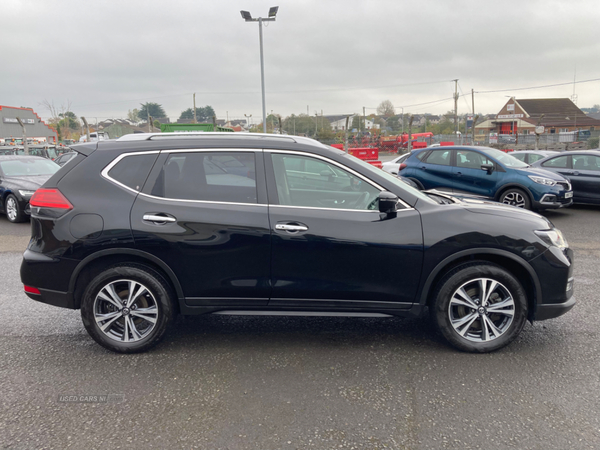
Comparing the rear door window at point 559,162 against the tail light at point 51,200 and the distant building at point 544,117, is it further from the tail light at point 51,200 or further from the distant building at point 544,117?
the distant building at point 544,117

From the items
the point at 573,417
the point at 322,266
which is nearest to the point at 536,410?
the point at 573,417

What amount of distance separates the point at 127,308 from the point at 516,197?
29.9 feet

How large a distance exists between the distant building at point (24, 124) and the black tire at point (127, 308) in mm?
67948

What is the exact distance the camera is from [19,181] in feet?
35.0

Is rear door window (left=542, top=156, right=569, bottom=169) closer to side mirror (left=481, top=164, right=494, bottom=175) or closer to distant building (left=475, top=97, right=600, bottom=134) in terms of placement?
side mirror (left=481, top=164, right=494, bottom=175)

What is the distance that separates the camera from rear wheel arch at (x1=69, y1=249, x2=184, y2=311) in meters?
3.69

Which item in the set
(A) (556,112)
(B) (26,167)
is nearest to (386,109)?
(A) (556,112)

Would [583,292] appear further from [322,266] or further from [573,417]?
[322,266]

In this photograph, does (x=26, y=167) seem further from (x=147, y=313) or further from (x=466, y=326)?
(x=466, y=326)

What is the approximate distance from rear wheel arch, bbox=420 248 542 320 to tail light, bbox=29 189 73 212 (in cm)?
294

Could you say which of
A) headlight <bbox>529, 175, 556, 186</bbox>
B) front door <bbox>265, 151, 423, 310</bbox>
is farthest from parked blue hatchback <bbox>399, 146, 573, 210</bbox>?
front door <bbox>265, 151, 423, 310</bbox>

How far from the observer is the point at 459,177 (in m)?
11.1

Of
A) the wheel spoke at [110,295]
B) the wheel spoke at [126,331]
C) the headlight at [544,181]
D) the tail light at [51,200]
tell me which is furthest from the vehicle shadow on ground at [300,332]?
the headlight at [544,181]

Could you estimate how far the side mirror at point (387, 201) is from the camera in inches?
140
